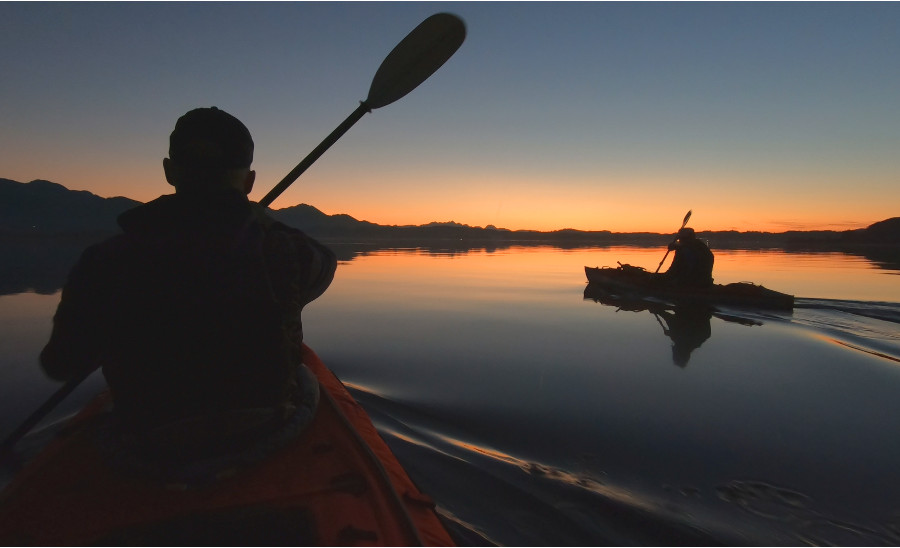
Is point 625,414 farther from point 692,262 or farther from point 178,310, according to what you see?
point 692,262

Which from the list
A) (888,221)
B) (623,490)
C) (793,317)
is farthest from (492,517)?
(888,221)

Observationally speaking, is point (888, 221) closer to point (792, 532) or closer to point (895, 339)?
point (895, 339)

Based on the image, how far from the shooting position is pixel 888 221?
11875 cm

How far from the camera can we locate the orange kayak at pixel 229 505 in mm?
1653

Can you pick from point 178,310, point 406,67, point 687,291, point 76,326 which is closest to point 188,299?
point 178,310

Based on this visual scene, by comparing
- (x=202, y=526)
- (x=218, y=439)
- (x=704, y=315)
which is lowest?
(x=704, y=315)

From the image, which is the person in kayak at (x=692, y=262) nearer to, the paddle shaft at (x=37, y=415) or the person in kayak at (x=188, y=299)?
the person in kayak at (x=188, y=299)

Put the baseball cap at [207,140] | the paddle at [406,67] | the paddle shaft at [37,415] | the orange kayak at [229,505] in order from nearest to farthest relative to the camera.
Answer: the orange kayak at [229,505] → the baseball cap at [207,140] → the paddle shaft at [37,415] → the paddle at [406,67]

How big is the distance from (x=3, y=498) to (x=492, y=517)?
2623 millimetres

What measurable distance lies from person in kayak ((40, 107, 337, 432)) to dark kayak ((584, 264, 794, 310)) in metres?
14.1

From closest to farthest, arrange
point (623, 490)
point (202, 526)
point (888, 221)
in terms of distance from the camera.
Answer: point (202, 526) < point (623, 490) < point (888, 221)

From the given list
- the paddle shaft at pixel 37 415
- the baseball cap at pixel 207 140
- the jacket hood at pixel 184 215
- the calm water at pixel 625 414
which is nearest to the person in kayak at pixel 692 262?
the calm water at pixel 625 414

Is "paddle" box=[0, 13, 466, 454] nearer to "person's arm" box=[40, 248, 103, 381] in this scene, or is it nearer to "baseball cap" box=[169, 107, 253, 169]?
"baseball cap" box=[169, 107, 253, 169]

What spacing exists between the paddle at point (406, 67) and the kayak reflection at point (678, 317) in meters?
6.46
